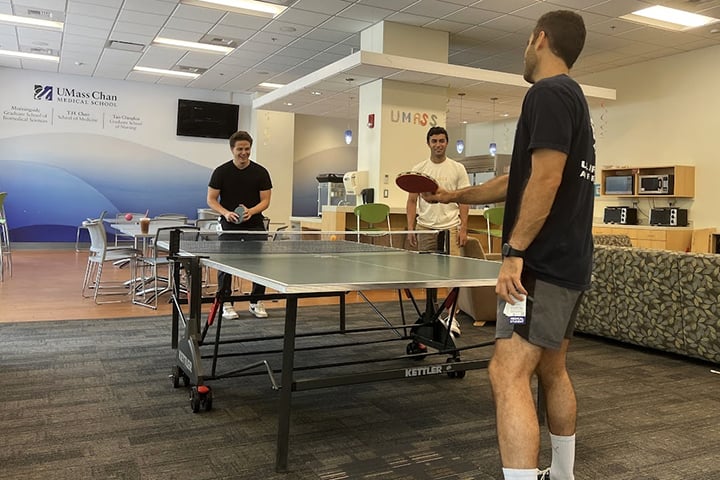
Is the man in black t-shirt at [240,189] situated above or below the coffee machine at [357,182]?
below

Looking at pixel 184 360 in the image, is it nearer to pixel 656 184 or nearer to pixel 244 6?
pixel 244 6

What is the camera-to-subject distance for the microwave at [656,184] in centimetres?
860

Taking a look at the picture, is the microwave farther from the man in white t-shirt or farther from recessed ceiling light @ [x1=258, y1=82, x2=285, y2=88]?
recessed ceiling light @ [x1=258, y1=82, x2=285, y2=88]

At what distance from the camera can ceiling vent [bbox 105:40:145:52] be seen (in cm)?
903

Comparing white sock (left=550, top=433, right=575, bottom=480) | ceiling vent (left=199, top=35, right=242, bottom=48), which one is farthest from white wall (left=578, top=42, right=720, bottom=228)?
white sock (left=550, top=433, right=575, bottom=480)

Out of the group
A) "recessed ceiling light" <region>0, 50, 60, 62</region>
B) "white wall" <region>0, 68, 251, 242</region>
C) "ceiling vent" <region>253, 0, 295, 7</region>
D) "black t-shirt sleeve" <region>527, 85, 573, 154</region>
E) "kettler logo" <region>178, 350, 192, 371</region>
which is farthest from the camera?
"white wall" <region>0, 68, 251, 242</region>

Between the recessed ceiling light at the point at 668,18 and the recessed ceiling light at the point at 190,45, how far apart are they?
586 centimetres

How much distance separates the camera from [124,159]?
40.3 ft

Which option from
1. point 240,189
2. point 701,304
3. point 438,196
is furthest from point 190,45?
point 701,304

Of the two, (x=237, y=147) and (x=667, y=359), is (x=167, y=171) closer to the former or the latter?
(x=237, y=147)

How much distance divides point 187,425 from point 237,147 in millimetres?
2542

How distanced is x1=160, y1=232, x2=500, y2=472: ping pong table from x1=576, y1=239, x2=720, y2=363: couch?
1677 mm

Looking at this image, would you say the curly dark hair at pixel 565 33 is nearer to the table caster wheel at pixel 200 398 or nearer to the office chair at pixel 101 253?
the table caster wheel at pixel 200 398

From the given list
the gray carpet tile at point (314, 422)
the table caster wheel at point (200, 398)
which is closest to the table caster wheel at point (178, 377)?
the gray carpet tile at point (314, 422)
